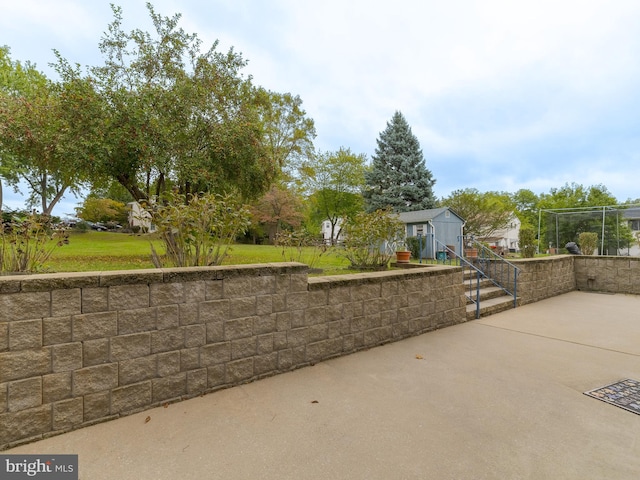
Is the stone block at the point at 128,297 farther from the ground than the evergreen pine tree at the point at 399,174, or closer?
closer

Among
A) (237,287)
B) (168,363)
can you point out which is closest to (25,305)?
(168,363)

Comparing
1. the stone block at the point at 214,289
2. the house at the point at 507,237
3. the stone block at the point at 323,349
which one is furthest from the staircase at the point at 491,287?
the house at the point at 507,237

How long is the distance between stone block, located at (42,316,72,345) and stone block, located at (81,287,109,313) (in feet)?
0.41

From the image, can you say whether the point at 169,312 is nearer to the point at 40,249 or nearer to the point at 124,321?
the point at 124,321

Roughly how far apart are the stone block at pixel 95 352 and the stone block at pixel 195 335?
0.54 meters

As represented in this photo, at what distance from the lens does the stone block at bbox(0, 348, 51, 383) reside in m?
1.95

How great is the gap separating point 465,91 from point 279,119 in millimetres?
15101

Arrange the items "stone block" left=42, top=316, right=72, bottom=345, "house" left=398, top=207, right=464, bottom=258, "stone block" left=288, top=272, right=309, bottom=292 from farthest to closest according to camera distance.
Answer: "house" left=398, top=207, right=464, bottom=258, "stone block" left=288, top=272, right=309, bottom=292, "stone block" left=42, top=316, right=72, bottom=345

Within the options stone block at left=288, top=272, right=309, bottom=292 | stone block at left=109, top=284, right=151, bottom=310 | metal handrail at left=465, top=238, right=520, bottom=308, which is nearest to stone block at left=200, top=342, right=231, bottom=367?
stone block at left=109, top=284, right=151, bottom=310

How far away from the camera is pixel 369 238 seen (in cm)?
667

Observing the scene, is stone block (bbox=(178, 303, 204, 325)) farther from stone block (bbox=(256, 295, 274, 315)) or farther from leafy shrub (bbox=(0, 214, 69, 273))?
leafy shrub (bbox=(0, 214, 69, 273))

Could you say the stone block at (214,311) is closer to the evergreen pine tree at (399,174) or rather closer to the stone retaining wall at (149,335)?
the stone retaining wall at (149,335)

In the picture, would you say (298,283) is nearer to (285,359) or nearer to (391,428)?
(285,359)

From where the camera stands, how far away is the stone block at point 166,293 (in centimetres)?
245
